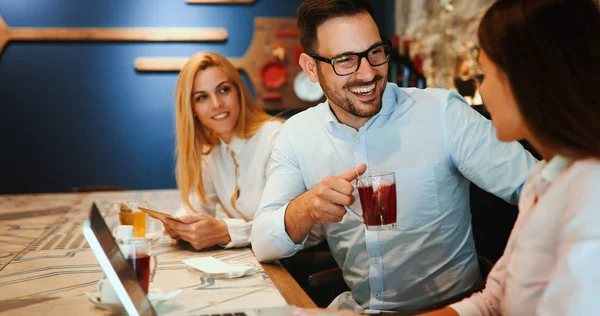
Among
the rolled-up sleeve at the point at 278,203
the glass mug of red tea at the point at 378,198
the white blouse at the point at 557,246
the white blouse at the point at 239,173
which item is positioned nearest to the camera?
the white blouse at the point at 557,246

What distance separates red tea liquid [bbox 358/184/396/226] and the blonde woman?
1.16 m

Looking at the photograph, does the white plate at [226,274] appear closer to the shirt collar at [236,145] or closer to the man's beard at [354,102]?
the man's beard at [354,102]

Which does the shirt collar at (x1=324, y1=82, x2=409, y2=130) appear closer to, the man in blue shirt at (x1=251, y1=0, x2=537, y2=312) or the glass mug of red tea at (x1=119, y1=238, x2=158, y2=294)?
Answer: the man in blue shirt at (x1=251, y1=0, x2=537, y2=312)

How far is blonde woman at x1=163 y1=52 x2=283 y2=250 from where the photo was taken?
280 cm

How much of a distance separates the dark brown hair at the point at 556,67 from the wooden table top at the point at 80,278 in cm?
71

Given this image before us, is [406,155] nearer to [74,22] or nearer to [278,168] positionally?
[278,168]

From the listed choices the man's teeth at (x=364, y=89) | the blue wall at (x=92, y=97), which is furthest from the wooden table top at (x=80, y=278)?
the blue wall at (x=92, y=97)

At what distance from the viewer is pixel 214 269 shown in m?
1.76

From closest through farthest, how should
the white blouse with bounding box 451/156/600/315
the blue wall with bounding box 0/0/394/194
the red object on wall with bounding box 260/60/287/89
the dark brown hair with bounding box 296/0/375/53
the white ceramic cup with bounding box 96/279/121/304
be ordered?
the white blouse with bounding box 451/156/600/315 < the white ceramic cup with bounding box 96/279/121/304 < the dark brown hair with bounding box 296/0/375/53 < the blue wall with bounding box 0/0/394/194 < the red object on wall with bounding box 260/60/287/89

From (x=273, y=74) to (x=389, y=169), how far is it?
3694 mm

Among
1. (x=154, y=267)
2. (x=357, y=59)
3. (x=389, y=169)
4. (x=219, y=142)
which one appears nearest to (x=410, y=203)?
(x=389, y=169)

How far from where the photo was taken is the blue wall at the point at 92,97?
5.41m

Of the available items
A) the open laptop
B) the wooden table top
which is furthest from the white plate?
the open laptop

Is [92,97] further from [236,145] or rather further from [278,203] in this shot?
[278,203]
